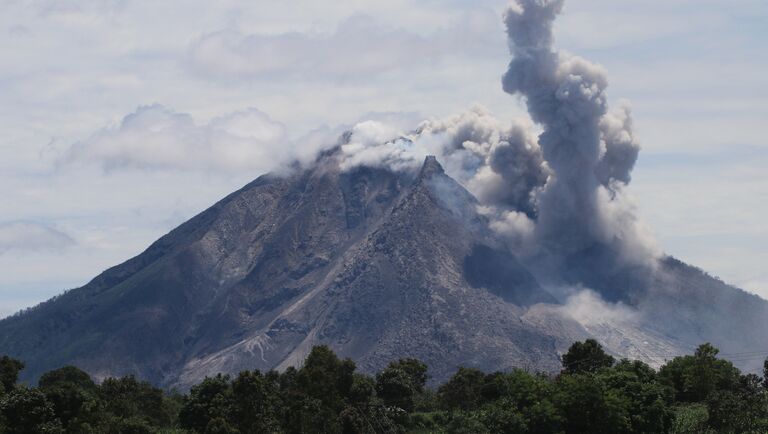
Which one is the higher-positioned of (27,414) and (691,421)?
(27,414)

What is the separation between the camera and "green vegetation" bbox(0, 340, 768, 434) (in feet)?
447

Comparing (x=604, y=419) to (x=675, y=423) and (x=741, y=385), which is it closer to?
(x=675, y=423)

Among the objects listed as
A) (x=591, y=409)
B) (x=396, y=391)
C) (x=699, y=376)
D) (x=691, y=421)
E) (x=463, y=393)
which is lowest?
(x=691, y=421)

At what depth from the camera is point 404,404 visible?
18038cm

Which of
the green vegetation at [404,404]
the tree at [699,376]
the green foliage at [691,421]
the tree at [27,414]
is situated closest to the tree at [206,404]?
the green vegetation at [404,404]

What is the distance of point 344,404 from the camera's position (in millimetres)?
157500

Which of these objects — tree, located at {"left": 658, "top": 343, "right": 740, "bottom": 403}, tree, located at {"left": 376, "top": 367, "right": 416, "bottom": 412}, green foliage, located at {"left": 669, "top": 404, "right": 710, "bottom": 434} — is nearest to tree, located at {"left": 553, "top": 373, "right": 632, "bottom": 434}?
green foliage, located at {"left": 669, "top": 404, "right": 710, "bottom": 434}

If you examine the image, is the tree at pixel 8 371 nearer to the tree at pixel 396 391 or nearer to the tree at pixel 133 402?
the tree at pixel 133 402

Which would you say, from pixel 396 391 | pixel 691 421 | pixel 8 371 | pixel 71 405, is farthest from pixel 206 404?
pixel 691 421

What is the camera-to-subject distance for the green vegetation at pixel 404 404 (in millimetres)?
136375

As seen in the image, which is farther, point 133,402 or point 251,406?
point 133,402

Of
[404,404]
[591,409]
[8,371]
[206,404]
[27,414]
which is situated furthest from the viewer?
[404,404]

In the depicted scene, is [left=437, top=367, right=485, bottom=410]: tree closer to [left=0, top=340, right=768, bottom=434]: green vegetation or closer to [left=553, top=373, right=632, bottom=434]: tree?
[left=0, top=340, right=768, bottom=434]: green vegetation

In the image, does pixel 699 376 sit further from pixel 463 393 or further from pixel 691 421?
pixel 463 393
